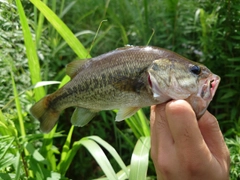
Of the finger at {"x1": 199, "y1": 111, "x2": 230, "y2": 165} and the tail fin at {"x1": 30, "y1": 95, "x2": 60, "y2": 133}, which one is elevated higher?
the tail fin at {"x1": 30, "y1": 95, "x2": 60, "y2": 133}

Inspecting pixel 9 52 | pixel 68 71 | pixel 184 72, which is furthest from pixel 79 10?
pixel 184 72

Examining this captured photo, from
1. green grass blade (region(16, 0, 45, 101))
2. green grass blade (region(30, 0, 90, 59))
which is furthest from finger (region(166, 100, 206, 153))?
green grass blade (region(16, 0, 45, 101))

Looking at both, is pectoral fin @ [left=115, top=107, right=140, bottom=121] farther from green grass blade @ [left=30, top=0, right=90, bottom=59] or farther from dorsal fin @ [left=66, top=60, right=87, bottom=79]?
green grass blade @ [left=30, top=0, right=90, bottom=59]

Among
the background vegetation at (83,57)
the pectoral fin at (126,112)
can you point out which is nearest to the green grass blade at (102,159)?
the background vegetation at (83,57)

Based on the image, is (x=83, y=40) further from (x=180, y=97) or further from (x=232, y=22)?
(x=180, y=97)

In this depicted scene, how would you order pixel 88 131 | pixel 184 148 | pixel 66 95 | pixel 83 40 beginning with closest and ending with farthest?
pixel 184 148
pixel 66 95
pixel 88 131
pixel 83 40

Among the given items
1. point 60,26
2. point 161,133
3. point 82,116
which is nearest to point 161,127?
point 161,133

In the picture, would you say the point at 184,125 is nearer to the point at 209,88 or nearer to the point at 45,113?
the point at 209,88
